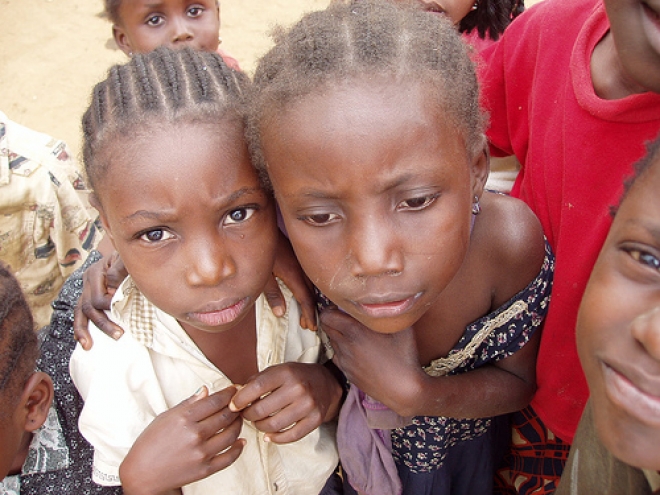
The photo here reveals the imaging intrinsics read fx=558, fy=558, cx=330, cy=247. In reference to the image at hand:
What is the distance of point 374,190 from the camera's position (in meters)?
0.90

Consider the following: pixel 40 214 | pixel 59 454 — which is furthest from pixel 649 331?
pixel 40 214

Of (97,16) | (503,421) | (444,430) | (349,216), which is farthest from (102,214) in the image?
(97,16)

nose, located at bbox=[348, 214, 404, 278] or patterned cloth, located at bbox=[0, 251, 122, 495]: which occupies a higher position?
nose, located at bbox=[348, 214, 404, 278]

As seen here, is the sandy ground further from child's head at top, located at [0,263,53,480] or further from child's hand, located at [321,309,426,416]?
child's hand, located at [321,309,426,416]

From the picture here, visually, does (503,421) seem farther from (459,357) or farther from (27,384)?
(27,384)

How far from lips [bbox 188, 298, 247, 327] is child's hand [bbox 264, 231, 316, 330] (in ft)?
0.64

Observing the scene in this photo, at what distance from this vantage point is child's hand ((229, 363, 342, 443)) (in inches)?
46.5

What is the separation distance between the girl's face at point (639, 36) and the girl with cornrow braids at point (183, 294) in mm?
665

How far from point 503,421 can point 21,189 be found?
1700 mm

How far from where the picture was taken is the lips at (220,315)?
1124 millimetres

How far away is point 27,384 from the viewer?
46.4 inches

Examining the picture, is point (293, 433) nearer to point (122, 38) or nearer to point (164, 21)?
point (164, 21)

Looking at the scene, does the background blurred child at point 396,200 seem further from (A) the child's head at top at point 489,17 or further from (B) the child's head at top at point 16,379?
(A) the child's head at top at point 489,17

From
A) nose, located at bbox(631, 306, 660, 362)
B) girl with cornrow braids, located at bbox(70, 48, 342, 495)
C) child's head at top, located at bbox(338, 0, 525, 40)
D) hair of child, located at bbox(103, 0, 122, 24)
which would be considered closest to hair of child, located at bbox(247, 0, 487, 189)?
girl with cornrow braids, located at bbox(70, 48, 342, 495)
